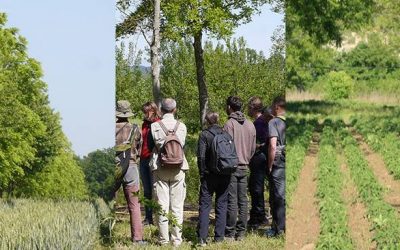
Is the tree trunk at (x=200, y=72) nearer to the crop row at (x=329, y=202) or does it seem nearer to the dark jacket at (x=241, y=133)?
the dark jacket at (x=241, y=133)

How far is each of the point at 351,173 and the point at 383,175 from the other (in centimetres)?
42

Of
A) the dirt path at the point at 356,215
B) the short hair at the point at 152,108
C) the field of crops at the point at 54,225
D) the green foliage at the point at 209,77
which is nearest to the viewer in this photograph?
the field of crops at the point at 54,225

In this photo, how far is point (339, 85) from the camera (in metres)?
7.32

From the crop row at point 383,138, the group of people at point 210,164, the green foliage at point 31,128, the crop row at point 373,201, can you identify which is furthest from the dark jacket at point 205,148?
the green foliage at point 31,128

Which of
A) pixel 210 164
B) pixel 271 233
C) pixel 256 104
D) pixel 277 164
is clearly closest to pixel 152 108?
pixel 210 164

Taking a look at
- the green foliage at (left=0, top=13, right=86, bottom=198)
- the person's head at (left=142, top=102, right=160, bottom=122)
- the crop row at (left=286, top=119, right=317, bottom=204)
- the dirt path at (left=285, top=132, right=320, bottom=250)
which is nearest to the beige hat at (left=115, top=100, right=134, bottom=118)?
the person's head at (left=142, top=102, right=160, bottom=122)

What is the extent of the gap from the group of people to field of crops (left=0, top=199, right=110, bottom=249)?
0.41 metres

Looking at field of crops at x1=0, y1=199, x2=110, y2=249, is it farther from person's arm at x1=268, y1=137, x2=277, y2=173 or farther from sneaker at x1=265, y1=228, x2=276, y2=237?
person's arm at x1=268, y1=137, x2=277, y2=173

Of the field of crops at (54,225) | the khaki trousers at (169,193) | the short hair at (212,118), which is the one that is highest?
the short hair at (212,118)

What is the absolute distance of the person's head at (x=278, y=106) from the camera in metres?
6.65

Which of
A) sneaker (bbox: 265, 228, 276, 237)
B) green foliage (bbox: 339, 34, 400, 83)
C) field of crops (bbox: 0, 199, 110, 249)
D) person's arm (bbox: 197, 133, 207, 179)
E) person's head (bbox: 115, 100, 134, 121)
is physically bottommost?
sneaker (bbox: 265, 228, 276, 237)

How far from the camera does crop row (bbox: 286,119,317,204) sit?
709cm

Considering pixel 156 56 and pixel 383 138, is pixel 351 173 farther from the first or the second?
pixel 156 56

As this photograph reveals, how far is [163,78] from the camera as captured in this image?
272 inches
